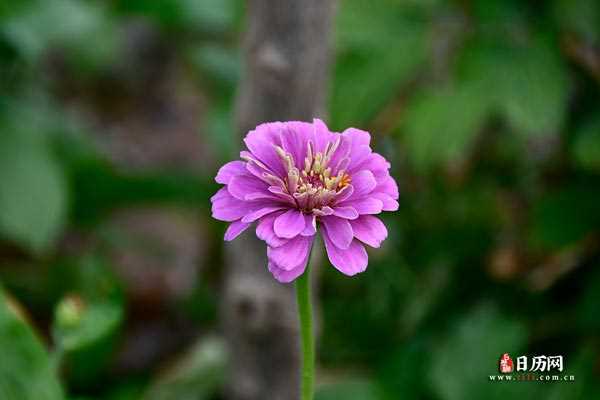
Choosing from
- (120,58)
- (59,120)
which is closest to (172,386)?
(59,120)

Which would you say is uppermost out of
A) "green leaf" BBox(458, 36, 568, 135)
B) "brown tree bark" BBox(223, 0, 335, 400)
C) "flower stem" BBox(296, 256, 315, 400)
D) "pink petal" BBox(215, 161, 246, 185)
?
"green leaf" BBox(458, 36, 568, 135)

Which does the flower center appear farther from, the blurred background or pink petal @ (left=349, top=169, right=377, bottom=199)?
the blurred background

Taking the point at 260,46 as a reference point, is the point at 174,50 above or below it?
above

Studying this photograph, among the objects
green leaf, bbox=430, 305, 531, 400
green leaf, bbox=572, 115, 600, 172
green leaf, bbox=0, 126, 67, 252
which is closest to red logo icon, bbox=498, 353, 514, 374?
green leaf, bbox=430, 305, 531, 400

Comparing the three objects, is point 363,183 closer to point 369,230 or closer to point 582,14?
point 369,230

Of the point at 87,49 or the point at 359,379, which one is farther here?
the point at 87,49

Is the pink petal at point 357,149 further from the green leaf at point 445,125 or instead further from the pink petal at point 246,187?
the green leaf at point 445,125

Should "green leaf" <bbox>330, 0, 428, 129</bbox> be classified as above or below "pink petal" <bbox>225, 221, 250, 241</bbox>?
above

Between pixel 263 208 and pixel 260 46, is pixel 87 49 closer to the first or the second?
pixel 260 46
